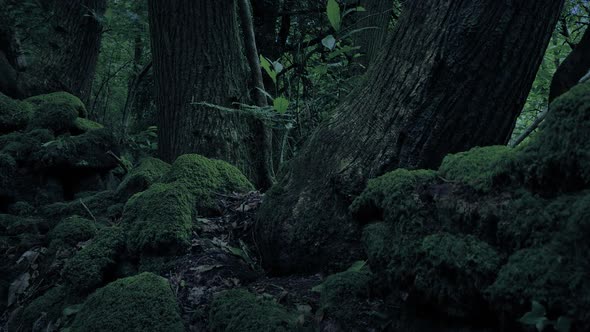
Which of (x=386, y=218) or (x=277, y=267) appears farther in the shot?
(x=277, y=267)

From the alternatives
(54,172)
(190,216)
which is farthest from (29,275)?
(54,172)

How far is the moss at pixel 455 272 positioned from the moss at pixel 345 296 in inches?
16.8

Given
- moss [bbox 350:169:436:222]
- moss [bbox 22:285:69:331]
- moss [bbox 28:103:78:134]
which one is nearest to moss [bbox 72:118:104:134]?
moss [bbox 28:103:78:134]

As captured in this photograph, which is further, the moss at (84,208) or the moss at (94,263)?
the moss at (84,208)

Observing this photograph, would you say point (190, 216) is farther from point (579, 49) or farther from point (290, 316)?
point (579, 49)

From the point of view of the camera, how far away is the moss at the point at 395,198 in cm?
210

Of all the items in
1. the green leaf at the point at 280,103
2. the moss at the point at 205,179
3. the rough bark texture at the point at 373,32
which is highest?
the rough bark texture at the point at 373,32

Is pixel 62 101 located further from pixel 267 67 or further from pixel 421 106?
pixel 421 106

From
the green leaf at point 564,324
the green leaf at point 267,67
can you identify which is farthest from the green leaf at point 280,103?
the green leaf at point 564,324

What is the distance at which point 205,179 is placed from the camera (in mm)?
3883

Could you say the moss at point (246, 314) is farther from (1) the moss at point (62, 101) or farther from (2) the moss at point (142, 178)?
(1) the moss at point (62, 101)

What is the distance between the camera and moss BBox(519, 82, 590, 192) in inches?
62.8

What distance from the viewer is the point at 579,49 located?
2.56m

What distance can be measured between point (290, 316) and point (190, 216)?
135cm
